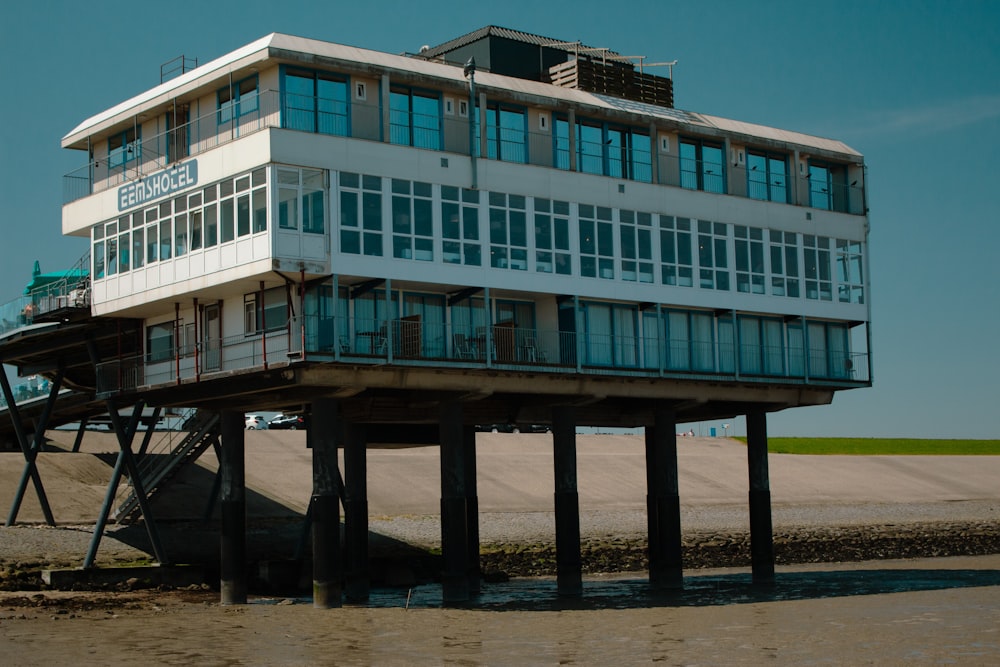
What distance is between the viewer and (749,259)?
171 feet

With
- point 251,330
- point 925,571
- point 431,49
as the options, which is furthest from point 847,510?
point 251,330

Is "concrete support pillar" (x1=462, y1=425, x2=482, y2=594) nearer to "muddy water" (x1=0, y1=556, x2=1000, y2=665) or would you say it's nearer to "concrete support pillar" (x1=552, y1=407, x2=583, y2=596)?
"muddy water" (x1=0, y1=556, x2=1000, y2=665)

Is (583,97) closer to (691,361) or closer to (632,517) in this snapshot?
(691,361)

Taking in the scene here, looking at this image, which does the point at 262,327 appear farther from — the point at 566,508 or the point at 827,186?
the point at 827,186

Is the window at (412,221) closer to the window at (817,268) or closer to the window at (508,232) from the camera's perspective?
the window at (508,232)

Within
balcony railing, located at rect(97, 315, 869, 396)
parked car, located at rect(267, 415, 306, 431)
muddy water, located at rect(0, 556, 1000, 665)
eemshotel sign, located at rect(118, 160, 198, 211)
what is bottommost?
muddy water, located at rect(0, 556, 1000, 665)

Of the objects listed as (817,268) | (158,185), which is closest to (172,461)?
(158,185)

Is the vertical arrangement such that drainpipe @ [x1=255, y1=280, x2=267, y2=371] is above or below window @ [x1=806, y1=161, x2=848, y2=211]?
below

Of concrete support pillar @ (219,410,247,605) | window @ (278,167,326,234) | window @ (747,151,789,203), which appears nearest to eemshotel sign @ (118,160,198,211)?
window @ (278,167,326,234)

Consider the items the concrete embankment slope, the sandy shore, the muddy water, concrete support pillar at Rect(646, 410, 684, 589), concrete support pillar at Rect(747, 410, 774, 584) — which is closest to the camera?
the muddy water

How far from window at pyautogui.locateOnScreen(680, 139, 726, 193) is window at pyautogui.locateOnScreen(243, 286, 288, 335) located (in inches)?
605

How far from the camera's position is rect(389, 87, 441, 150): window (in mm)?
44750

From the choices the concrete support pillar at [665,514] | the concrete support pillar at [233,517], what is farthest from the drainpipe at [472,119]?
the concrete support pillar at [665,514]

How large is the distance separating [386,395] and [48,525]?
1628cm
